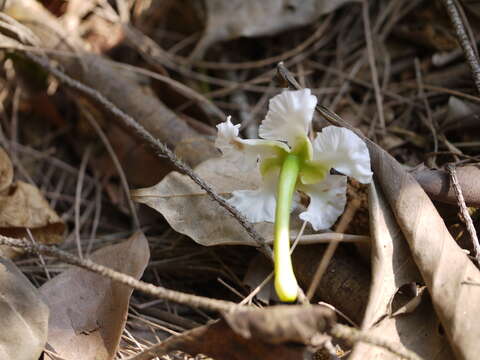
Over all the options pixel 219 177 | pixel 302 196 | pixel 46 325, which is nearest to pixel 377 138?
pixel 302 196

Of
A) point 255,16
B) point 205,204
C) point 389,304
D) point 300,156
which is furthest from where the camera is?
point 255,16

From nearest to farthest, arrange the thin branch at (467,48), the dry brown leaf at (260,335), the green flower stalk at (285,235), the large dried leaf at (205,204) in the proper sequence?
the dry brown leaf at (260,335)
the green flower stalk at (285,235)
the large dried leaf at (205,204)
the thin branch at (467,48)

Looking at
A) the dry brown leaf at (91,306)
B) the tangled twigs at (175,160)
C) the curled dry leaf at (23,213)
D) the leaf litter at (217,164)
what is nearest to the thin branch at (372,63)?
the leaf litter at (217,164)

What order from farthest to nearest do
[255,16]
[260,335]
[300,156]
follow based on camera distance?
1. [255,16]
2. [300,156]
3. [260,335]

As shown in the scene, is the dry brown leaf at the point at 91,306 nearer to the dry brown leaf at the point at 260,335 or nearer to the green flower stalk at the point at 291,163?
the dry brown leaf at the point at 260,335

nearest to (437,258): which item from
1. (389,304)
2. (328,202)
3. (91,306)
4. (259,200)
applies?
(389,304)

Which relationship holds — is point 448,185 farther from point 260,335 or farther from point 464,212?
point 260,335

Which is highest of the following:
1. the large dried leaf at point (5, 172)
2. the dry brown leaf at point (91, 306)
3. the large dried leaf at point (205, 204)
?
the large dried leaf at point (205, 204)
